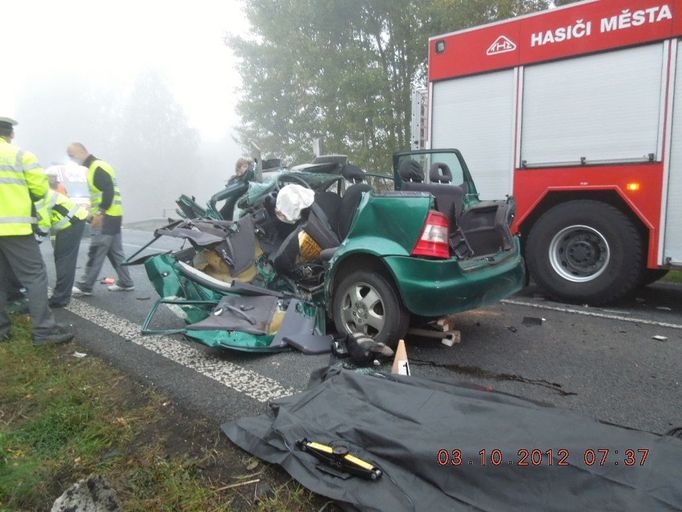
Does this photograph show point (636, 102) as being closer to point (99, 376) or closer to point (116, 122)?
point (99, 376)

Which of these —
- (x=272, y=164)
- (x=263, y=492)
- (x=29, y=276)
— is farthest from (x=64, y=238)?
(x=263, y=492)

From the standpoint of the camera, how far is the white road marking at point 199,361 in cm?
289

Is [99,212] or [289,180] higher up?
[289,180]

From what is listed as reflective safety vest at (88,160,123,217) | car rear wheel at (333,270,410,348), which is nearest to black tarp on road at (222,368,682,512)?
car rear wheel at (333,270,410,348)

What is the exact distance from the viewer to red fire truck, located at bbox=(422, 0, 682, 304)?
4711mm

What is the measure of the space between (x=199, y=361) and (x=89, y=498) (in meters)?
1.68

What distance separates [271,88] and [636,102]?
1455 centimetres

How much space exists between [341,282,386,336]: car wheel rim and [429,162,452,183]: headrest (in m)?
1.45

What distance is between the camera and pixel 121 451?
7.42 feet

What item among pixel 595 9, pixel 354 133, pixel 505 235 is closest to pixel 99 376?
pixel 505 235

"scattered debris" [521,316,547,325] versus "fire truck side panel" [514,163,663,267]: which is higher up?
"fire truck side panel" [514,163,663,267]

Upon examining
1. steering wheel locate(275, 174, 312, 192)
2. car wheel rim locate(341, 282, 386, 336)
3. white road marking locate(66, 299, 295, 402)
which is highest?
steering wheel locate(275, 174, 312, 192)

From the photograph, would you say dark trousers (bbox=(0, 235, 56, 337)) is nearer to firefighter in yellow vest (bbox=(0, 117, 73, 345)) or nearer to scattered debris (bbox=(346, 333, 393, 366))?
firefighter in yellow vest (bbox=(0, 117, 73, 345))

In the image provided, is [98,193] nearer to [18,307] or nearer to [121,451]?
[18,307]
